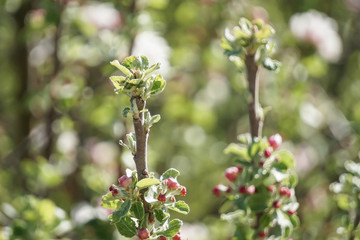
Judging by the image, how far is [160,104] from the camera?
3295 millimetres

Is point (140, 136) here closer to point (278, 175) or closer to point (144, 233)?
point (144, 233)

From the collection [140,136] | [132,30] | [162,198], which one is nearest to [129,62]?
[140,136]

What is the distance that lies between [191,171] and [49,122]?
3.87 feet

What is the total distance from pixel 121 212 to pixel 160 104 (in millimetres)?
2434

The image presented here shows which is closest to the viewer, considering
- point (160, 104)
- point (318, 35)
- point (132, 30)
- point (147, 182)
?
point (147, 182)

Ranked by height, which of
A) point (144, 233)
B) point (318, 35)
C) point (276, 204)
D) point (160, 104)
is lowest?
point (144, 233)

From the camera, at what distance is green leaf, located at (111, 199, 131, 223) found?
87 centimetres

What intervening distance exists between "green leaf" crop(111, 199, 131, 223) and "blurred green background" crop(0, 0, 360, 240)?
682 mm

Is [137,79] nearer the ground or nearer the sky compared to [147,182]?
nearer the sky

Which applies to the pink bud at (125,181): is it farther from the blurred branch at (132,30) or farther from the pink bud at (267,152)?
the blurred branch at (132,30)

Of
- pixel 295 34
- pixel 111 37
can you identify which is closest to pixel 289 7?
pixel 295 34

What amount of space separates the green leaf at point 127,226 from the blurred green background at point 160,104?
0.64 meters

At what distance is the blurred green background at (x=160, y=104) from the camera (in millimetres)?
1920

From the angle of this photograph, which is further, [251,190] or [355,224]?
[355,224]
